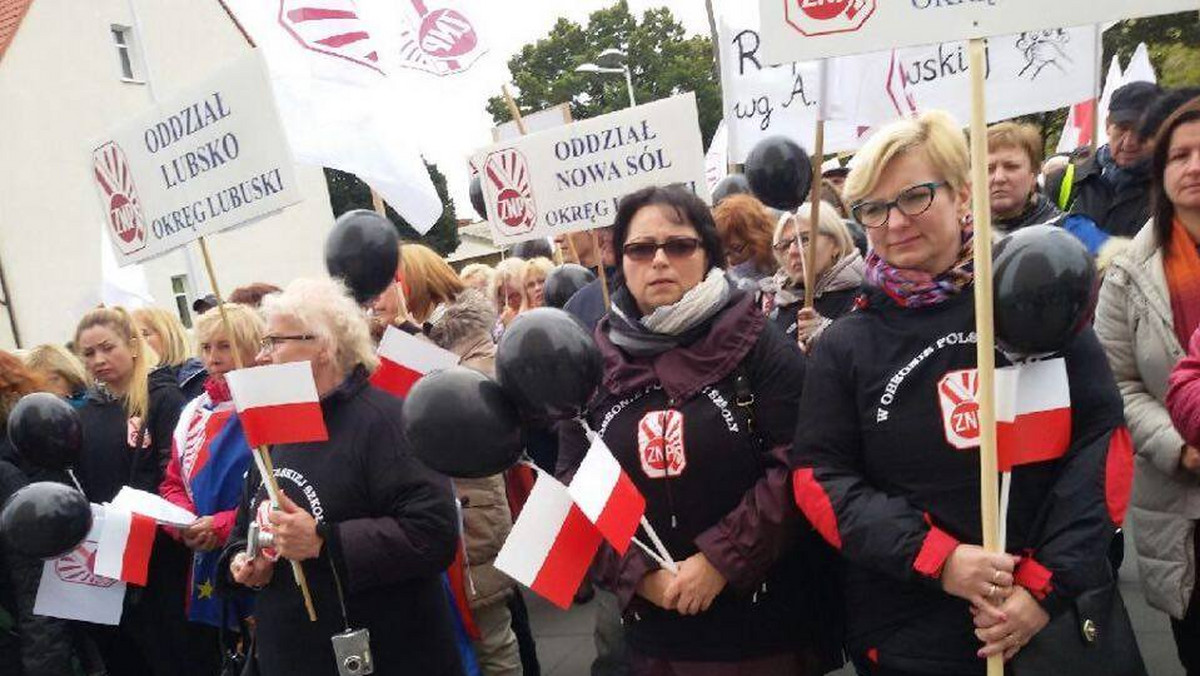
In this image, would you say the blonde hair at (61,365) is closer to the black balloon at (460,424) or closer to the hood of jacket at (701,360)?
the black balloon at (460,424)

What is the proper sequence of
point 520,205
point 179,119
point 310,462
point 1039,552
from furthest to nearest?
point 520,205, point 179,119, point 310,462, point 1039,552

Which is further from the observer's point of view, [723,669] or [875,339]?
[723,669]

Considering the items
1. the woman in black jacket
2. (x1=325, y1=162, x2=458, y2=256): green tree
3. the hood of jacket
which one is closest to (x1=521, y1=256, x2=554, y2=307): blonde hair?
the woman in black jacket

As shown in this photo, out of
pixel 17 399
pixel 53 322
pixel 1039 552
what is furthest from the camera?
pixel 53 322

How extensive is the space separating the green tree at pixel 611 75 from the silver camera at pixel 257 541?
4222 cm

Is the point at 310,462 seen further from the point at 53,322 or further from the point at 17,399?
the point at 53,322

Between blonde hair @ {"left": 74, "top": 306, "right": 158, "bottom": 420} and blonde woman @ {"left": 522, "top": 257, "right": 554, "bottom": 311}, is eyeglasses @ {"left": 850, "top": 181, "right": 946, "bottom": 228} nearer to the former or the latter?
Answer: blonde hair @ {"left": 74, "top": 306, "right": 158, "bottom": 420}

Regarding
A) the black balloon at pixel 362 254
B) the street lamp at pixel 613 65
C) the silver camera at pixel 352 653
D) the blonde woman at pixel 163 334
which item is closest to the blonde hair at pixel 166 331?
the blonde woman at pixel 163 334

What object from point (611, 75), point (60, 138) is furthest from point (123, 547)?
point (611, 75)

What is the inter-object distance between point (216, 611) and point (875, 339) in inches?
114

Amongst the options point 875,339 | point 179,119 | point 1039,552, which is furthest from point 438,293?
point 1039,552

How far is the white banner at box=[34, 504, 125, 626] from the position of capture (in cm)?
386

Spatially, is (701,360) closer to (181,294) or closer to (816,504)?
(816,504)

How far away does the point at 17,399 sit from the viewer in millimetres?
4281
